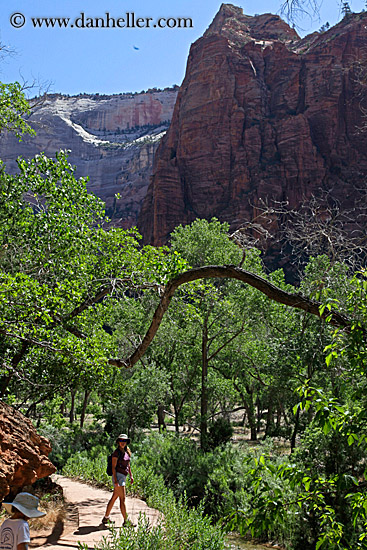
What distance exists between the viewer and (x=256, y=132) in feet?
256

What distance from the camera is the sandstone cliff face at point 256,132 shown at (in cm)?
7375

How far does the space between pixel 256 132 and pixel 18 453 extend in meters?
78.7

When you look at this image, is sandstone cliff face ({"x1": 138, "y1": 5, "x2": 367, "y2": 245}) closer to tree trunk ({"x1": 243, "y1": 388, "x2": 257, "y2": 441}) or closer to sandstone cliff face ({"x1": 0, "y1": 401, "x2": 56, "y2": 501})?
tree trunk ({"x1": 243, "y1": 388, "x2": 257, "y2": 441})

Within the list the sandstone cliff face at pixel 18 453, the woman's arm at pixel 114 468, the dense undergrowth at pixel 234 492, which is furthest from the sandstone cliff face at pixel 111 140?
the sandstone cliff face at pixel 18 453

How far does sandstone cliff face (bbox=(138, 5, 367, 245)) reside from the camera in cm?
7375

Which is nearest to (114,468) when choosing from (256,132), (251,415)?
(251,415)

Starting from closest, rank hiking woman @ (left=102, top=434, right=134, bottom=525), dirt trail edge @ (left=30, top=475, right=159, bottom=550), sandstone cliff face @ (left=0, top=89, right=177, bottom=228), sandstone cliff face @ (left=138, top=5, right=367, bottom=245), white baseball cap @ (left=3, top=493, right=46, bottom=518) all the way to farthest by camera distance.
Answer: white baseball cap @ (left=3, top=493, right=46, bottom=518), dirt trail edge @ (left=30, top=475, right=159, bottom=550), hiking woman @ (left=102, top=434, right=134, bottom=525), sandstone cliff face @ (left=138, top=5, right=367, bottom=245), sandstone cliff face @ (left=0, top=89, right=177, bottom=228)

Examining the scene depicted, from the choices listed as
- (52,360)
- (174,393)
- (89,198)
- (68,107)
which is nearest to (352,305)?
(52,360)

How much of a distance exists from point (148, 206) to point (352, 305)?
8427cm

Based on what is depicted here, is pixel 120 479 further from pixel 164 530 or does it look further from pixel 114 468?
pixel 164 530

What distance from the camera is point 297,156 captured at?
74312mm

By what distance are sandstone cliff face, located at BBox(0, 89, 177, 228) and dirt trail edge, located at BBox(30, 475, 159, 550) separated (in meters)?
106

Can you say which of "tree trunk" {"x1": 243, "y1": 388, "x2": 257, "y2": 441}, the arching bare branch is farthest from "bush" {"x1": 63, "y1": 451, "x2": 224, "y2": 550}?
"tree trunk" {"x1": 243, "y1": 388, "x2": 257, "y2": 441}

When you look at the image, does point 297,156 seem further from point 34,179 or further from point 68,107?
point 68,107
